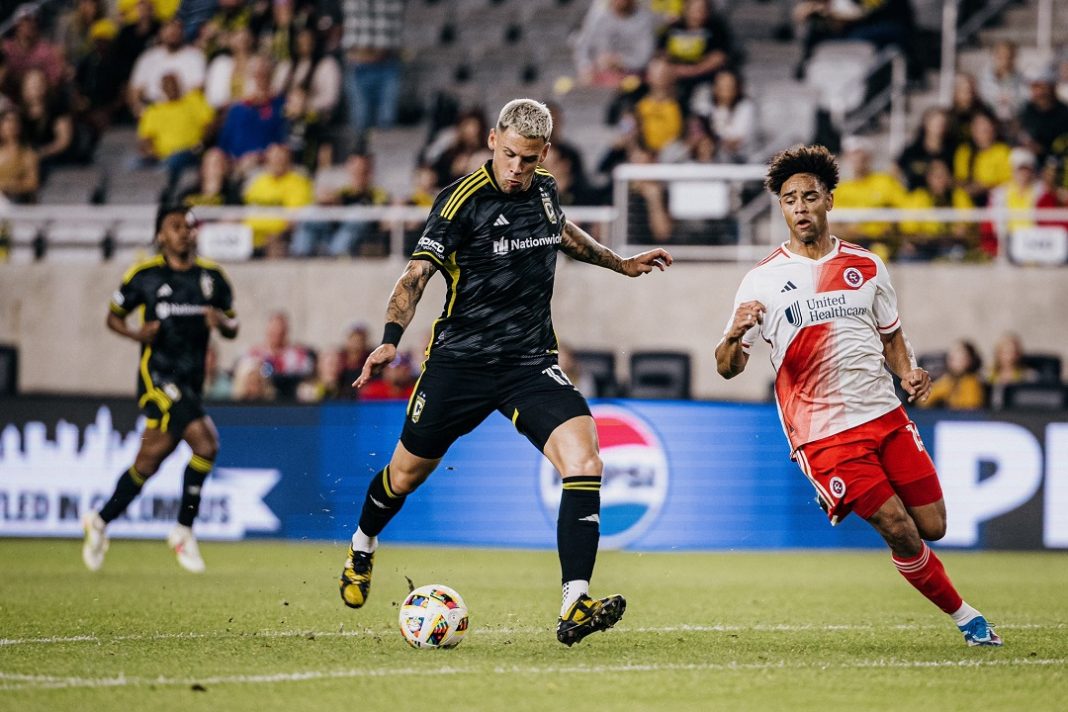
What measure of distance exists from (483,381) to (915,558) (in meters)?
2.18

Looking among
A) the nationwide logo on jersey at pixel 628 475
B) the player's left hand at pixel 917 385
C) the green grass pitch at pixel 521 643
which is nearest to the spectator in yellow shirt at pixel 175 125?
the nationwide logo on jersey at pixel 628 475

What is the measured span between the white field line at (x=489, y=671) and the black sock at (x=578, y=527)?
603 millimetres

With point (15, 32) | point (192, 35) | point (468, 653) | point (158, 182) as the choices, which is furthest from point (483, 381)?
point (15, 32)

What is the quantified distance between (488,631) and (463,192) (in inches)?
86.9

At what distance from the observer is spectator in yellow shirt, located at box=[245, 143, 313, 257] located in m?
18.5

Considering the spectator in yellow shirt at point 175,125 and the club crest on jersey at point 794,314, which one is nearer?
the club crest on jersey at point 794,314

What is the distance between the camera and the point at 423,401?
816 centimetres

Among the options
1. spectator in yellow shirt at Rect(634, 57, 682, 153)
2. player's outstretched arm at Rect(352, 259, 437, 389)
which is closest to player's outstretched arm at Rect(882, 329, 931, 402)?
player's outstretched arm at Rect(352, 259, 437, 389)

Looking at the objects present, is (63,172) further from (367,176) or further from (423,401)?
(423,401)

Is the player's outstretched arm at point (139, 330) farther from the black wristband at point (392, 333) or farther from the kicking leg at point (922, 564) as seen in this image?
the kicking leg at point (922, 564)

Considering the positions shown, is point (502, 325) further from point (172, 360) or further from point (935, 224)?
point (935, 224)

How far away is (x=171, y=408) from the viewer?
12.3m

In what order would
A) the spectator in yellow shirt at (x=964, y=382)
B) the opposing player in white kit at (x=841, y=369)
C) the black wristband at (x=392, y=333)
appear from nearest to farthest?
the black wristband at (x=392, y=333) → the opposing player in white kit at (x=841, y=369) → the spectator in yellow shirt at (x=964, y=382)

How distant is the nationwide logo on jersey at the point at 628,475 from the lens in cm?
1462
